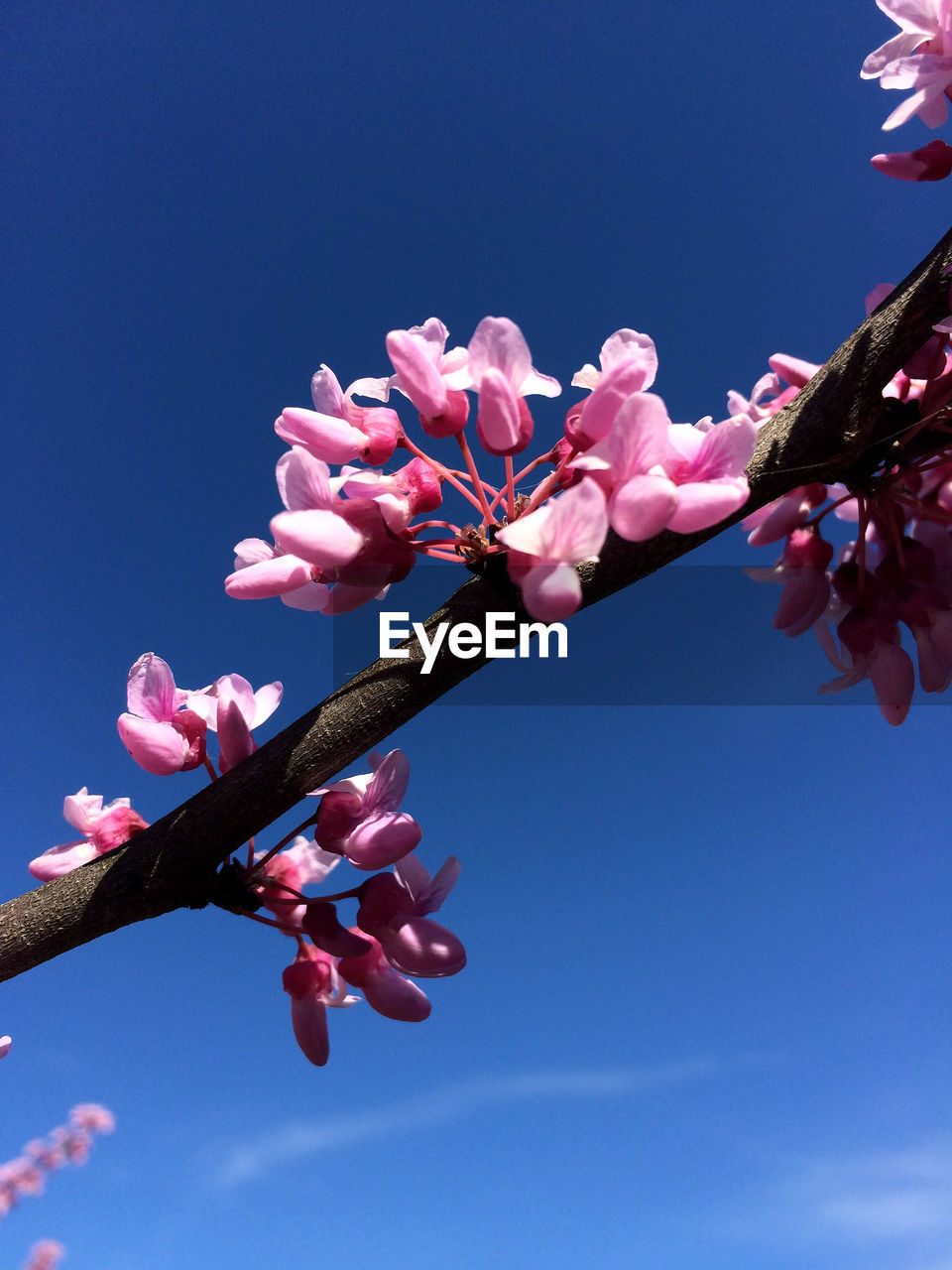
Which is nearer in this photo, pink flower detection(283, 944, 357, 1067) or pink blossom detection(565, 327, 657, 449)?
pink blossom detection(565, 327, 657, 449)

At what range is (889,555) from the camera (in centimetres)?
195

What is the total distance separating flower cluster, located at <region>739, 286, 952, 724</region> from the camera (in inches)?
64.1

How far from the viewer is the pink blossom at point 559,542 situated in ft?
3.68

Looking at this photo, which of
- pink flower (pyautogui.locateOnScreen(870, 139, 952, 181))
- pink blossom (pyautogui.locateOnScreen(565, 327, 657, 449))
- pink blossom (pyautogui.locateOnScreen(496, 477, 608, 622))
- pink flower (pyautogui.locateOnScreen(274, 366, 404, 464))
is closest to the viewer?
pink blossom (pyautogui.locateOnScreen(496, 477, 608, 622))

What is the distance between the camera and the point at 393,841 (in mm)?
1404

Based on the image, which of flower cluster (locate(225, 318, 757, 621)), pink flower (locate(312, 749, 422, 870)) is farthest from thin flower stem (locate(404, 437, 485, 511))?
pink flower (locate(312, 749, 422, 870))

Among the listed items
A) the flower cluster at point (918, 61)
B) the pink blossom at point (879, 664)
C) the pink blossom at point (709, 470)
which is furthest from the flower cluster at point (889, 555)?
the pink blossom at point (709, 470)

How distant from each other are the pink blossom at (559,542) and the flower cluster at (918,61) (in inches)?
45.4

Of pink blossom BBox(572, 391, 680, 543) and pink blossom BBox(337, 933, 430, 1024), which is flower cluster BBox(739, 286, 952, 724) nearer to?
pink blossom BBox(572, 391, 680, 543)

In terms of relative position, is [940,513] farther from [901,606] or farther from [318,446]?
[318,446]

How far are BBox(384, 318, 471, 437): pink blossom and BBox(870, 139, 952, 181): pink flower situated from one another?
102cm

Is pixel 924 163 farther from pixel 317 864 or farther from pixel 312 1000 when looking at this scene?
pixel 312 1000

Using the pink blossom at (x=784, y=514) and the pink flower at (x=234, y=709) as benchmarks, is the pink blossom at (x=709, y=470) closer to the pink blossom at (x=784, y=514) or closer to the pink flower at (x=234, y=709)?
the pink blossom at (x=784, y=514)

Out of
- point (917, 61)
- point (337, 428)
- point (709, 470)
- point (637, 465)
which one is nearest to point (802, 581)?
point (709, 470)
